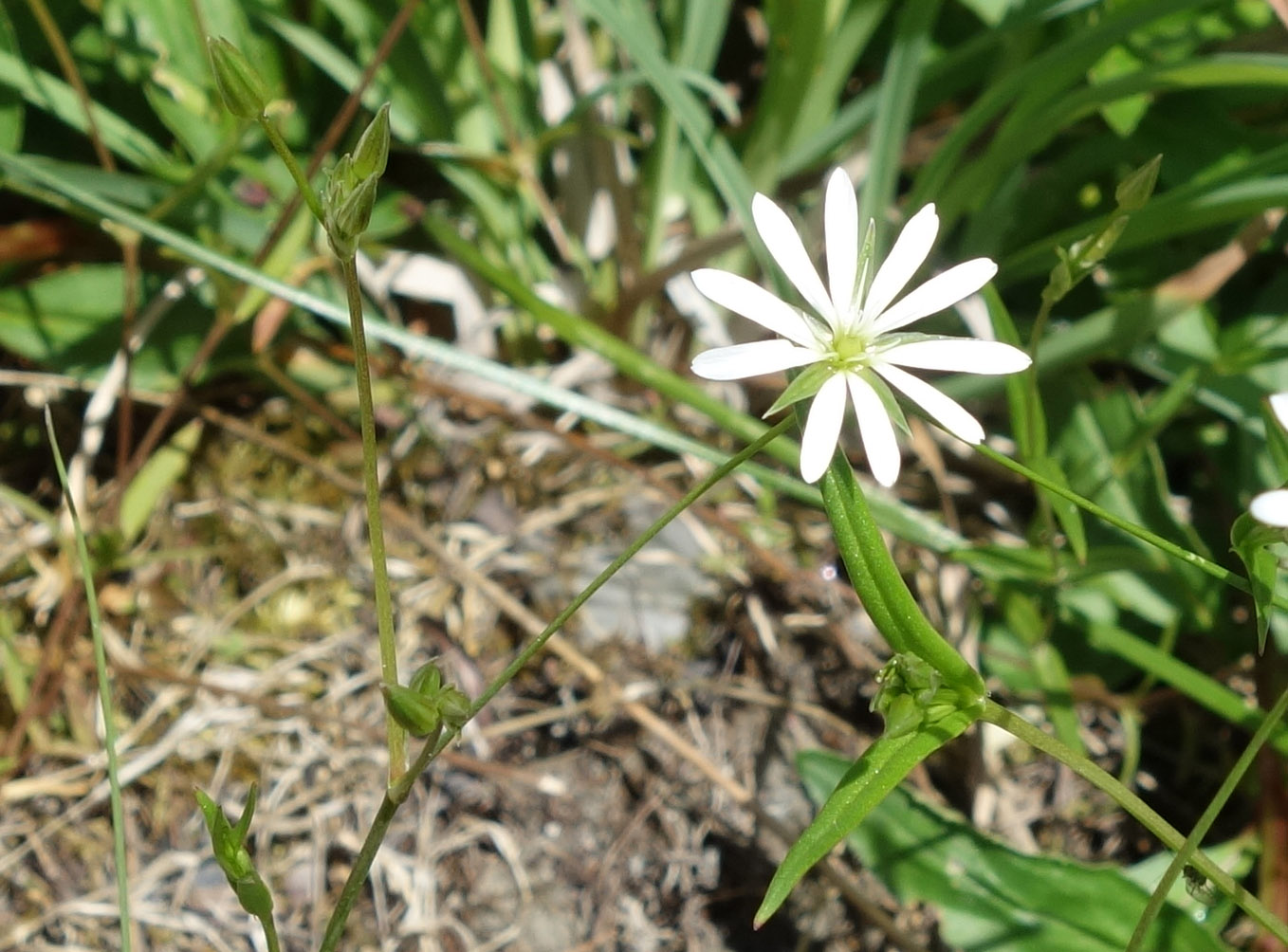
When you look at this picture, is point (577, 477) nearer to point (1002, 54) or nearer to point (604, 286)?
point (604, 286)

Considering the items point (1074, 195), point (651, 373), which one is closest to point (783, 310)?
point (651, 373)

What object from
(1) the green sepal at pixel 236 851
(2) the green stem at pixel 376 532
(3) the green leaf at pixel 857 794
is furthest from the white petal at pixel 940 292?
(1) the green sepal at pixel 236 851

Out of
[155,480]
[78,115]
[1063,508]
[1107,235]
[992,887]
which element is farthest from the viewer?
[155,480]

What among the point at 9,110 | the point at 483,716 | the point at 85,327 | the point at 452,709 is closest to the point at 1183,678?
the point at 483,716

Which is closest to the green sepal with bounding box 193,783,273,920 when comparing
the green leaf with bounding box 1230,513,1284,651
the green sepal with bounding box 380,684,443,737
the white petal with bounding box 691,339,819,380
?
the green sepal with bounding box 380,684,443,737

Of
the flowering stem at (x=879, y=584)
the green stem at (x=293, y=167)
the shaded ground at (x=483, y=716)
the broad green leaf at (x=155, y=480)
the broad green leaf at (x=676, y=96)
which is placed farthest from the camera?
the broad green leaf at (x=155, y=480)

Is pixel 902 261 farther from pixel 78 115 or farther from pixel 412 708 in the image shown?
pixel 78 115

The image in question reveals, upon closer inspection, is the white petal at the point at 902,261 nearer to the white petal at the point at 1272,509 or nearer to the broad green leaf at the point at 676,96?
the white petal at the point at 1272,509
